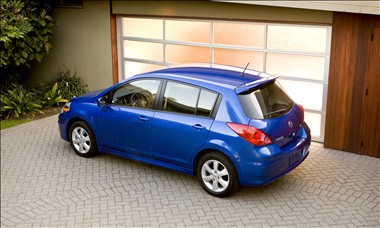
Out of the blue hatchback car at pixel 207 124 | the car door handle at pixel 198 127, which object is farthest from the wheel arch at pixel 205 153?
the car door handle at pixel 198 127

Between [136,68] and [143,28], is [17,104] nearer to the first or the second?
[136,68]

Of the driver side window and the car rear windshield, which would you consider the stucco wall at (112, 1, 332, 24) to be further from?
the driver side window

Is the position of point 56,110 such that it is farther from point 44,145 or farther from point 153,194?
point 153,194

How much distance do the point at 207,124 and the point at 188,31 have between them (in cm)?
440

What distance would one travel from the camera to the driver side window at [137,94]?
7.79 meters

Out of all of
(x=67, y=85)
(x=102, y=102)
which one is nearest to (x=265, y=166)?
(x=102, y=102)

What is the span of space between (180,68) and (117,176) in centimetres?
195

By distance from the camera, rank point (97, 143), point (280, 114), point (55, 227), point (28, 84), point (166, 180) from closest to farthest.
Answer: point (55, 227) < point (280, 114) < point (166, 180) < point (97, 143) < point (28, 84)

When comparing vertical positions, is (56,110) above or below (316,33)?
below

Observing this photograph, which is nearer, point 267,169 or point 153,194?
point 267,169

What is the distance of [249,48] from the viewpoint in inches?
397

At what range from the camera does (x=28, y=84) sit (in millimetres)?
13508

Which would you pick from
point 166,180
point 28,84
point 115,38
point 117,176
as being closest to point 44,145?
point 117,176

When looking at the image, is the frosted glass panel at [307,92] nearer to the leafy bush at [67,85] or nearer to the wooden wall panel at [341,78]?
the wooden wall panel at [341,78]
